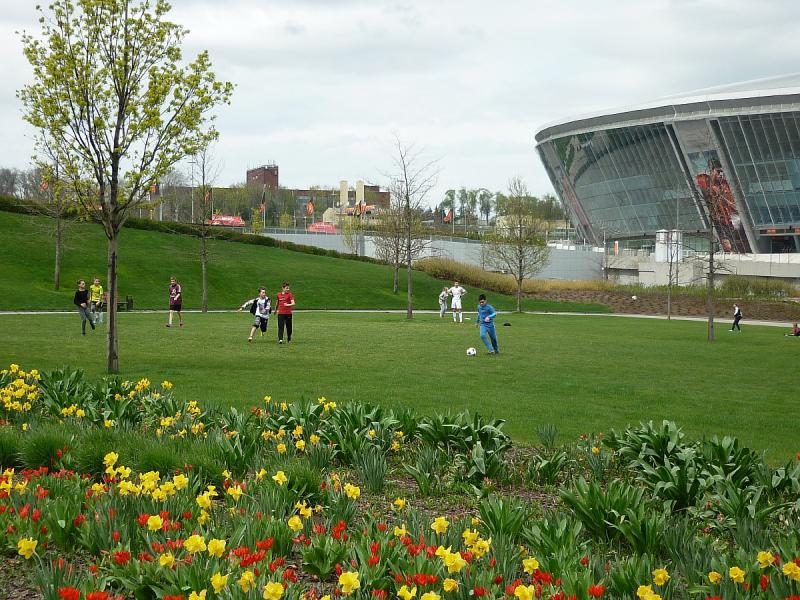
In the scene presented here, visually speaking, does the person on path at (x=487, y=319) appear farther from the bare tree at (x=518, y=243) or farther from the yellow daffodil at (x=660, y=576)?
the bare tree at (x=518, y=243)

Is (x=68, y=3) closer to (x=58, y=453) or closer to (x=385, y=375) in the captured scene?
(x=385, y=375)

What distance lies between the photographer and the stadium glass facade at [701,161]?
244ft

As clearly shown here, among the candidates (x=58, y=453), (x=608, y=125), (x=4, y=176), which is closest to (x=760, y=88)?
(x=608, y=125)

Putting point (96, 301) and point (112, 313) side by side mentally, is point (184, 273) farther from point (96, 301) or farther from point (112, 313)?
point (112, 313)

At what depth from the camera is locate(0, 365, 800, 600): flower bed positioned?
4.14m

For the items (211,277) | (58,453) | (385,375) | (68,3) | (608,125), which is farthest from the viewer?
(608,125)

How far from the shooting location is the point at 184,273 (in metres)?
53.2

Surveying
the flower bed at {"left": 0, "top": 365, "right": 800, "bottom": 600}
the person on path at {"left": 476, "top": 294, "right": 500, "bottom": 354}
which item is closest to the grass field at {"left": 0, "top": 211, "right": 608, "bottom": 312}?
the person on path at {"left": 476, "top": 294, "right": 500, "bottom": 354}

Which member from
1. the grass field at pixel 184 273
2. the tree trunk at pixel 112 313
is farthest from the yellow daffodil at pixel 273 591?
the grass field at pixel 184 273

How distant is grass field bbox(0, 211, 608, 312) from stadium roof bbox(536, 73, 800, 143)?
27.0m

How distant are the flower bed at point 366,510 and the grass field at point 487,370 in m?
2.85

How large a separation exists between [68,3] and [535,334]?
20.7 m

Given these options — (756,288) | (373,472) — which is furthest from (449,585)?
(756,288)

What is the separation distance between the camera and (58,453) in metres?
7.37
